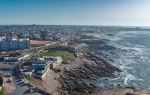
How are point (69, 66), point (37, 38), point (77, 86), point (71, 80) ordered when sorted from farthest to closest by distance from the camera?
point (37, 38) → point (69, 66) → point (71, 80) → point (77, 86)

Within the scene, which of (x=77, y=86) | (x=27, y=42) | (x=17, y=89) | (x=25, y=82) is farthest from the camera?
(x=27, y=42)

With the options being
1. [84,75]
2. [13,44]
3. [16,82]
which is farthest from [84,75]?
[13,44]

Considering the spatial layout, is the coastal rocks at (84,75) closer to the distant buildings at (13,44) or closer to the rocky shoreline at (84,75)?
the rocky shoreline at (84,75)

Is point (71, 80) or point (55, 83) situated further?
point (71, 80)

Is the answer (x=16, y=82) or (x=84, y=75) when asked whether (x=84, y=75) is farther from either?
(x=16, y=82)

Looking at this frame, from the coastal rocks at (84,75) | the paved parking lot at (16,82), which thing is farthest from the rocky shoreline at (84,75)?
the paved parking lot at (16,82)

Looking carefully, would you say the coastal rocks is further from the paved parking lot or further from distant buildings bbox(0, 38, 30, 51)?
distant buildings bbox(0, 38, 30, 51)

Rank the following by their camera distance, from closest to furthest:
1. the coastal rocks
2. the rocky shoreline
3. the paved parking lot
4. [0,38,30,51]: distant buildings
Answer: the paved parking lot < the rocky shoreline < the coastal rocks < [0,38,30,51]: distant buildings

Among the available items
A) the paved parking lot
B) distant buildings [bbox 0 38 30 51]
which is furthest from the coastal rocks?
distant buildings [bbox 0 38 30 51]

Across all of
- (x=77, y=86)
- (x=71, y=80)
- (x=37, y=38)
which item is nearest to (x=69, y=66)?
(x=71, y=80)

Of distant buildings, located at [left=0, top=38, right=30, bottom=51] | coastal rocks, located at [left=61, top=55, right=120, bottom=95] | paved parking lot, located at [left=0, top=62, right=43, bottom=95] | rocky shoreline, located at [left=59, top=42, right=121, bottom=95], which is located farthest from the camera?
distant buildings, located at [left=0, top=38, right=30, bottom=51]

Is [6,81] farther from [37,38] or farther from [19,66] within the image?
[37,38]
